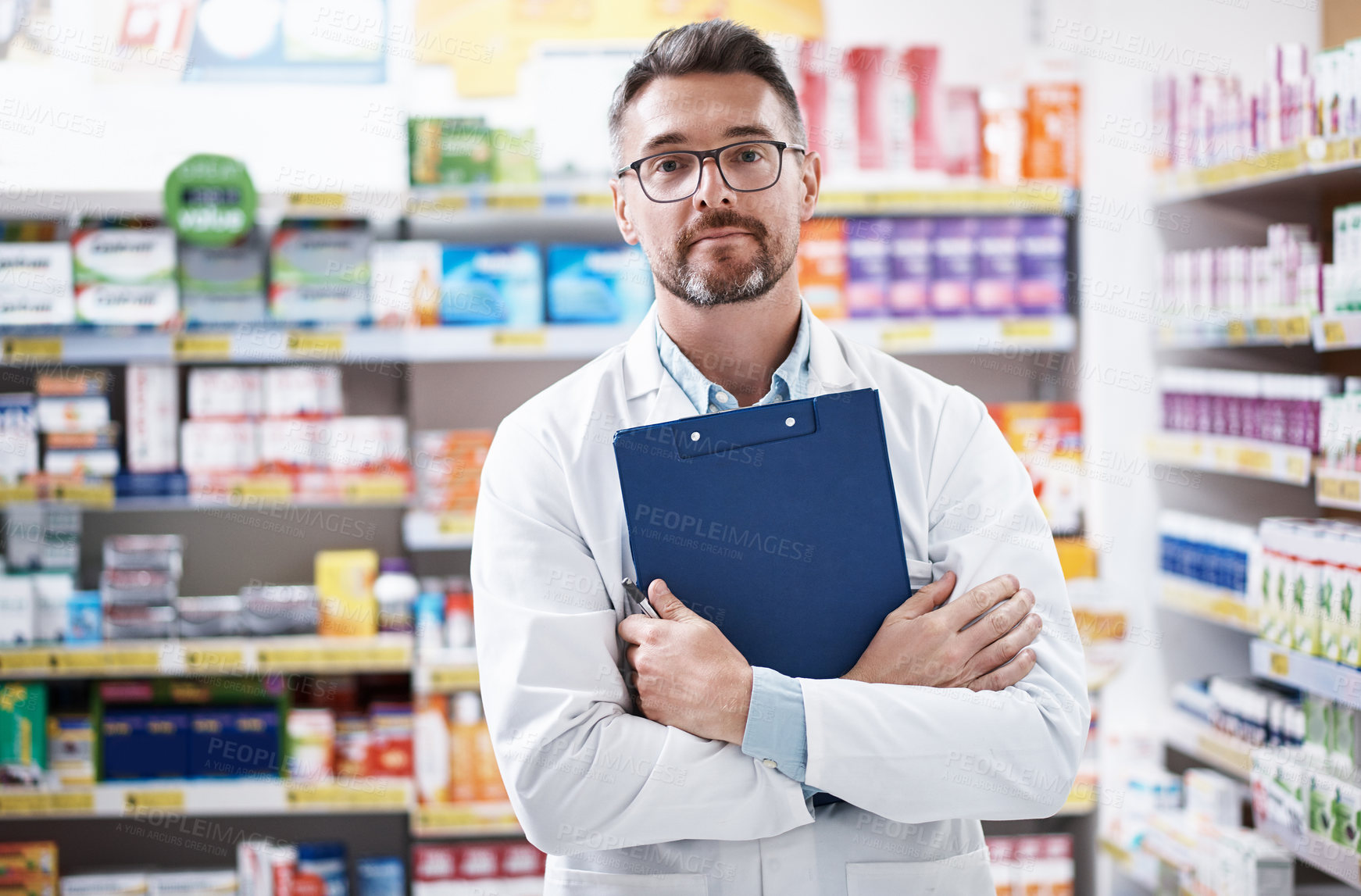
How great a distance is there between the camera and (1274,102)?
2.83 m

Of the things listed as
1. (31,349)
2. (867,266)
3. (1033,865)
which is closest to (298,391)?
(31,349)

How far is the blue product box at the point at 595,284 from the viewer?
3.25 meters

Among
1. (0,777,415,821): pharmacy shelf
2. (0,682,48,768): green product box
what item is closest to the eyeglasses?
(0,777,415,821): pharmacy shelf

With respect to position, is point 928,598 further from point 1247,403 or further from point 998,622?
point 1247,403

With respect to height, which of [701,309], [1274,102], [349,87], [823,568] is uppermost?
[349,87]

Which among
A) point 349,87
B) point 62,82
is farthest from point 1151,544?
point 62,82

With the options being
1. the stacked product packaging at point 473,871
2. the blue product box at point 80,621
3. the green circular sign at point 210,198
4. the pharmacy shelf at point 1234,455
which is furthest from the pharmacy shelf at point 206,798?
the pharmacy shelf at point 1234,455

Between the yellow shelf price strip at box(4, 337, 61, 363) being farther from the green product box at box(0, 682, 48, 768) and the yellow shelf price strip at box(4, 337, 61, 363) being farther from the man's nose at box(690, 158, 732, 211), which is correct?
the man's nose at box(690, 158, 732, 211)

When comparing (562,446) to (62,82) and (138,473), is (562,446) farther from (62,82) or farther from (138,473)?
(62,82)

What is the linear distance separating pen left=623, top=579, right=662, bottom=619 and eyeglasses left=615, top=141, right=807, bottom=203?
0.54 metres

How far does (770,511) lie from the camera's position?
4.72ft

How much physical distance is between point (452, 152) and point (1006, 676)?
2.37m

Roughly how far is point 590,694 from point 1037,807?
1.99 ft

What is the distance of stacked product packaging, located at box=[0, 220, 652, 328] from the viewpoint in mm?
3219
